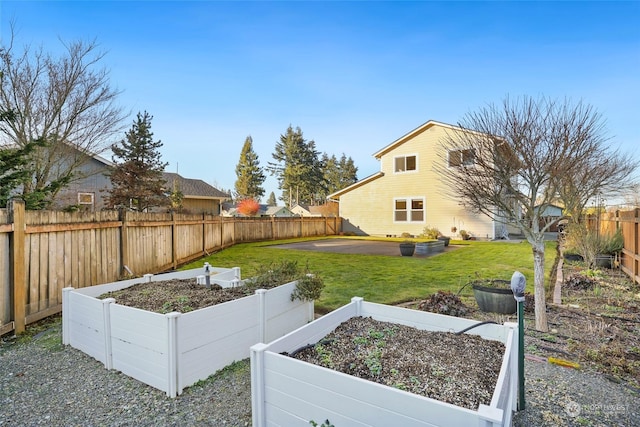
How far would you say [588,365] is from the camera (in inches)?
126

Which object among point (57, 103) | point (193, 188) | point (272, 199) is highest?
point (272, 199)

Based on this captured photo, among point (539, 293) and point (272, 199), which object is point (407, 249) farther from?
point (272, 199)

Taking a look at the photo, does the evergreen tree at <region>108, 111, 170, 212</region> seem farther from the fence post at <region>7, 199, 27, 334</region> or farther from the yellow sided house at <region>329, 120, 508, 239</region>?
the yellow sided house at <region>329, 120, 508, 239</region>

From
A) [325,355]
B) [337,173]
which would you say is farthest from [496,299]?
[337,173]

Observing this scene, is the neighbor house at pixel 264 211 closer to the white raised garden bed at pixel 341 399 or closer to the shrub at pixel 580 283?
the shrub at pixel 580 283

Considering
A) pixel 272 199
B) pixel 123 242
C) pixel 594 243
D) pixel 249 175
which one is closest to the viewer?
pixel 123 242

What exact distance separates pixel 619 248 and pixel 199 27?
12.2 metres

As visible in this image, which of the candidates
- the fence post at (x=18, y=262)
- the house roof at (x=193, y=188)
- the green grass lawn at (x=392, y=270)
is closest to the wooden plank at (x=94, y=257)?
the fence post at (x=18, y=262)

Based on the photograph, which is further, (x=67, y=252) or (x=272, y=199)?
(x=272, y=199)

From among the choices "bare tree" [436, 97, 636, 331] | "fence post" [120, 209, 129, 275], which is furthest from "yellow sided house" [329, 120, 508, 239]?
"fence post" [120, 209, 129, 275]

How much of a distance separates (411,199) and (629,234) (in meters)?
11.9

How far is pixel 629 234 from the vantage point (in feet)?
23.5

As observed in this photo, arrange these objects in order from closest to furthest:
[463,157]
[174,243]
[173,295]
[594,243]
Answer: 1. [173,295]
2. [463,157]
3. [594,243]
4. [174,243]

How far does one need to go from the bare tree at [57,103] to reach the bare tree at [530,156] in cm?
980
